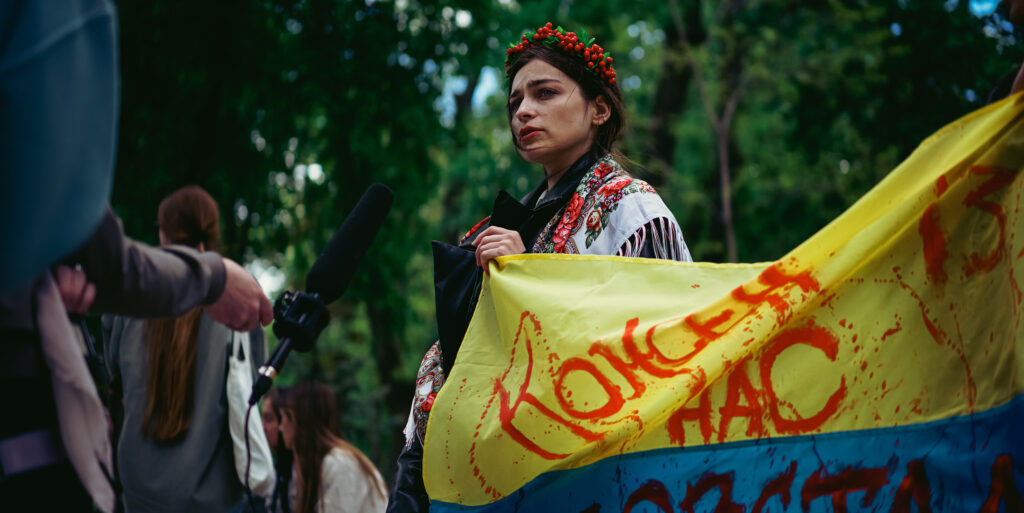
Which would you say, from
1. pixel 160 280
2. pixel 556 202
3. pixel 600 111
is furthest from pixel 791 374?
pixel 160 280

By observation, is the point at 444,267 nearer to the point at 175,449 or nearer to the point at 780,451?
the point at 780,451

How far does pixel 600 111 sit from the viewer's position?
3229mm

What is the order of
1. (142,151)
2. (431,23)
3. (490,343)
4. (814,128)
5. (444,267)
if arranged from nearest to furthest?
1. (490,343)
2. (444,267)
3. (142,151)
4. (431,23)
5. (814,128)

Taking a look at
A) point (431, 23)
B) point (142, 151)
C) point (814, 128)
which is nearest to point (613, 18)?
point (814, 128)

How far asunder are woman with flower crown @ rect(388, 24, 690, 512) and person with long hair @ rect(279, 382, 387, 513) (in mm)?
2039

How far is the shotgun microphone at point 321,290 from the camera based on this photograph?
259cm

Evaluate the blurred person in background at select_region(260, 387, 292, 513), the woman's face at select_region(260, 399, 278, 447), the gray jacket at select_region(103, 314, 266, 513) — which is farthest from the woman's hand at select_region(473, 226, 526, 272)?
the woman's face at select_region(260, 399, 278, 447)

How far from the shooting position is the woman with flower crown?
2.82 metres

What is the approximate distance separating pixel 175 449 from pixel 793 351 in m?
2.73

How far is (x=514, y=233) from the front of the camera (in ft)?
9.61

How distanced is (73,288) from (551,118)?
171 centimetres

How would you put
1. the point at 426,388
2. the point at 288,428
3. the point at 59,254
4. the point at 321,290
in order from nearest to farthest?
the point at 59,254, the point at 321,290, the point at 426,388, the point at 288,428

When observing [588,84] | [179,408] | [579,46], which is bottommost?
[179,408]

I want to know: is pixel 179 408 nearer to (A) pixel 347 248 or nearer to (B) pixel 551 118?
(A) pixel 347 248
